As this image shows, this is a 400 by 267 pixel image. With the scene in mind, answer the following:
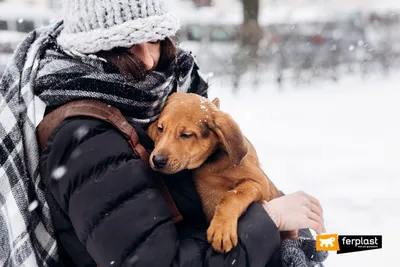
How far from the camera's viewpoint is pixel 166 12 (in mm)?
2160

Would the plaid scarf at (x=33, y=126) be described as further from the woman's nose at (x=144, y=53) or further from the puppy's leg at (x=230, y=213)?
the puppy's leg at (x=230, y=213)

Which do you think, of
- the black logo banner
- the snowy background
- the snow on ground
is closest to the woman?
the black logo banner

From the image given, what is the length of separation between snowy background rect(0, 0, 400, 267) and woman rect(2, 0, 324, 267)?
150 cm

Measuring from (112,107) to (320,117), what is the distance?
9.47m

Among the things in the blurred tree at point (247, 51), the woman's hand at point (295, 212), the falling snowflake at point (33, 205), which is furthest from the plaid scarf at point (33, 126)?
the blurred tree at point (247, 51)

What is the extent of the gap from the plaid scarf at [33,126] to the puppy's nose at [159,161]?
22cm

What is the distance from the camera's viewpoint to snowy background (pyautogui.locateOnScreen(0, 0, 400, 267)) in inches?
254

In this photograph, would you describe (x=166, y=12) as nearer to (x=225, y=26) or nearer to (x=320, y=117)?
(x=320, y=117)

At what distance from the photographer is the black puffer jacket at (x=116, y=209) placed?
1.73 meters

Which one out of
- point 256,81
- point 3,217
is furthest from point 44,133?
point 256,81

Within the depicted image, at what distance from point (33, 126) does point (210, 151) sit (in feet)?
2.37

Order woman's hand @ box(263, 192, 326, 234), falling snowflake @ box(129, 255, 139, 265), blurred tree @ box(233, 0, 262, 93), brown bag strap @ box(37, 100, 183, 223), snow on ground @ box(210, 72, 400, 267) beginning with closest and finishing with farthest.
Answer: falling snowflake @ box(129, 255, 139, 265) → brown bag strap @ box(37, 100, 183, 223) → woman's hand @ box(263, 192, 326, 234) → snow on ground @ box(210, 72, 400, 267) → blurred tree @ box(233, 0, 262, 93)

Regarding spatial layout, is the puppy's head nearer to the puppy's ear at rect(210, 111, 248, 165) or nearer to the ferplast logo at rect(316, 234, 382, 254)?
the puppy's ear at rect(210, 111, 248, 165)

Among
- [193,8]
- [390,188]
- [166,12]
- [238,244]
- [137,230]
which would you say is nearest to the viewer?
[137,230]
